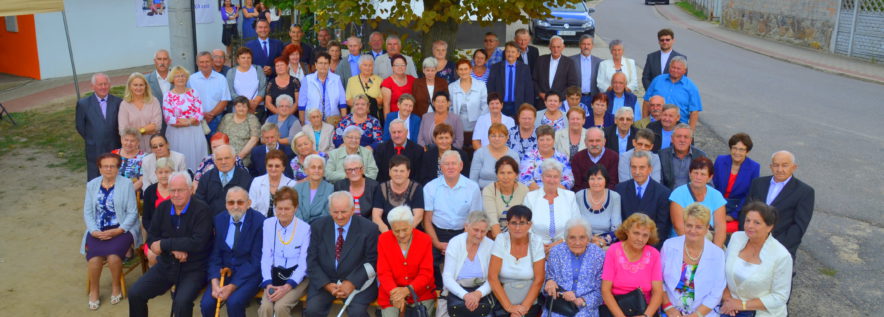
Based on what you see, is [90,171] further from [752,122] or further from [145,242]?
[752,122]

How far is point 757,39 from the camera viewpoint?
27.2 meters

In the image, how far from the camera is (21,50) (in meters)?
16.8

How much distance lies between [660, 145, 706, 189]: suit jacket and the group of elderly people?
0.02 m

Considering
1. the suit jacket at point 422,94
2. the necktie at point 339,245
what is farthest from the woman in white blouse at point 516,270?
the suit jacket at point 422,94

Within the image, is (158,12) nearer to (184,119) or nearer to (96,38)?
(96,38)

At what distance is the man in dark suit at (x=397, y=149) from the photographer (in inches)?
311

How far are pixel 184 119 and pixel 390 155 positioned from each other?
2.62 metres

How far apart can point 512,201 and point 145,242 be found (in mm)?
3465

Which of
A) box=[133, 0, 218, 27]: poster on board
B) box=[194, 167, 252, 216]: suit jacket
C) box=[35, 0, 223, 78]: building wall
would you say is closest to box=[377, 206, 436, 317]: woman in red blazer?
box=[194, 167, 252, 216]: suit jacket

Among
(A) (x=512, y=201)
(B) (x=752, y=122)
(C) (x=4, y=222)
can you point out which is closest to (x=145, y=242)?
(C) (x=4, y=222)

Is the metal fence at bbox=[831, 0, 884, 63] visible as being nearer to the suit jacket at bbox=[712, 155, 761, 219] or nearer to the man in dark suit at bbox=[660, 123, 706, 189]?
the suit jacket at bbox=[712, 155, 761, 219]

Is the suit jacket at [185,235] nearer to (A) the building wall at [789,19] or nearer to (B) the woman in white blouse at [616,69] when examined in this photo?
(B) the woman in white blouse at [616,69]

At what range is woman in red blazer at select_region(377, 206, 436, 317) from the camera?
6203 millimetres

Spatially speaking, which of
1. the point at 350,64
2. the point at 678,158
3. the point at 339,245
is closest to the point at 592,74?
the point at 678,158
